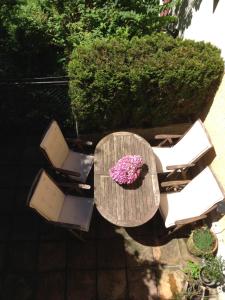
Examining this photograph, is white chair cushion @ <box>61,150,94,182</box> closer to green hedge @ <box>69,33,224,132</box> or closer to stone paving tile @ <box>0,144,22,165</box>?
green hedge @ <box>69,33,224,132</box>

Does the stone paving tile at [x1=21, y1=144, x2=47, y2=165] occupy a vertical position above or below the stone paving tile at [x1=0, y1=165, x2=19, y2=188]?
above

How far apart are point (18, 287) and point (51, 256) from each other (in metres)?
0.66

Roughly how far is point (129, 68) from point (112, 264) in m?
3.13

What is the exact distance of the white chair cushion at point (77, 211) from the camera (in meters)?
5.31

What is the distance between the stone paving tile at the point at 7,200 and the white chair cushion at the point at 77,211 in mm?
1135

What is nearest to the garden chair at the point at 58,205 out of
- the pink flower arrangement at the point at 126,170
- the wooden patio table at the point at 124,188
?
the wooden patio table at the point at 124,188

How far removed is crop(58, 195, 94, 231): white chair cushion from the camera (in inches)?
209

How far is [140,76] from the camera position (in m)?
5.44

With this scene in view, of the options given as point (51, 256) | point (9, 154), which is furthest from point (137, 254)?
point (9, 154)

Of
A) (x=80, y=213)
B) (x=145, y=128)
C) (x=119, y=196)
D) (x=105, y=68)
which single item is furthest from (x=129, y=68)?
(x=80, y=213)

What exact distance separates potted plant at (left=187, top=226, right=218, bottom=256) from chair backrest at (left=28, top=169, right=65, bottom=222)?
86.0 inches

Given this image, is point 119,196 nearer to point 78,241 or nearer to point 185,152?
point 78,241

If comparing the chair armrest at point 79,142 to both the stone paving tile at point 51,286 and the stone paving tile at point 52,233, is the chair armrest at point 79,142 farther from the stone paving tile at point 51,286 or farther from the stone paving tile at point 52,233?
the stone paving tile at point 51,286

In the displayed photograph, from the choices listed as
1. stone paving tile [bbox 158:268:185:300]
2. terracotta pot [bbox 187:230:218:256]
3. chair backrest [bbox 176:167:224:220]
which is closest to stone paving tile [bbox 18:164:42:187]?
chair backrest [bbox 176:167:224:220]
